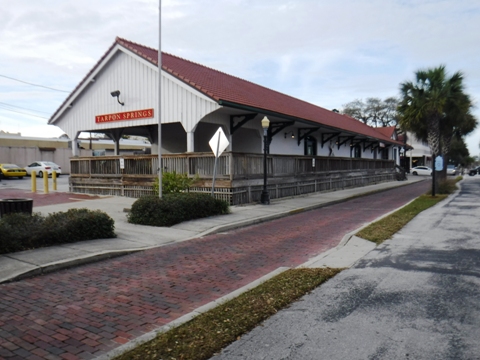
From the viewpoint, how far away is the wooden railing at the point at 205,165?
16125 mm

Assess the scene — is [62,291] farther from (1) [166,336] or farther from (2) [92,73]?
(2) [92,73]

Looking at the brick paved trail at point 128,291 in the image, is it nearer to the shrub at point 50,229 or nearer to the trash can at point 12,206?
the shrub at point 50,229

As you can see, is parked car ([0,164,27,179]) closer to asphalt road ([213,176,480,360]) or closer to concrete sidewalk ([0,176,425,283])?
concrete sidewalk ([0,176,425,283])

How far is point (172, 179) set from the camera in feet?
47.5

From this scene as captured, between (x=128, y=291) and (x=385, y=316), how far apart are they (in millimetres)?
3474

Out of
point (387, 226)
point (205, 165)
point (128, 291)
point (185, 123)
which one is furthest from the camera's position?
point (185, 123)

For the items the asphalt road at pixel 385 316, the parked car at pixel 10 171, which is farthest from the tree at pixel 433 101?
the parked car at pixel 10 171

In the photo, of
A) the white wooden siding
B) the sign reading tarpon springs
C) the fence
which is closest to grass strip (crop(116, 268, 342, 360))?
the fence

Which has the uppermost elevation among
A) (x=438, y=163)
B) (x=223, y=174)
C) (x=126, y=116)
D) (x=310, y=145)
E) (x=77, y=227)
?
(x=126, y=116)

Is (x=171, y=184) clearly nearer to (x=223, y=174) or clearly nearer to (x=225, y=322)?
(x=223, y=174)

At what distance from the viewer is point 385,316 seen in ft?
15.7

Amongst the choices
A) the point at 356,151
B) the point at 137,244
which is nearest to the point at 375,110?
the point at 356,151

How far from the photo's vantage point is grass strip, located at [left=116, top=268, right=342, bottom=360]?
3.90 m

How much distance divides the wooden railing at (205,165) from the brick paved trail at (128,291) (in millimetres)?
5988
